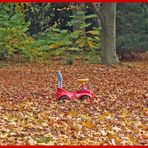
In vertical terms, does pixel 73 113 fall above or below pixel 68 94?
below

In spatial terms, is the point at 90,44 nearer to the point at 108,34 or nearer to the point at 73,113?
the point at 108,34

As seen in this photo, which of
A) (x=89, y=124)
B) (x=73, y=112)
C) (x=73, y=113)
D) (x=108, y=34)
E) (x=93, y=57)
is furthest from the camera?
(x=93, y=57)

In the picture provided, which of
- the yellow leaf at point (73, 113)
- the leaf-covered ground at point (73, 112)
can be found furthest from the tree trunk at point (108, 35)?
the yellow leaf at point (73, 113)

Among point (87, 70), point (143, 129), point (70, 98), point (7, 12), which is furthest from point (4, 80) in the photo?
point (7, 12)

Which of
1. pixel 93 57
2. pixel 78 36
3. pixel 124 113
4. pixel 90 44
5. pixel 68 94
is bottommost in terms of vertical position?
pixel 124 113

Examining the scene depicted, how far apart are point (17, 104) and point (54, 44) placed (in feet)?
45.6

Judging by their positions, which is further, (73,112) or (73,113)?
(73,112)

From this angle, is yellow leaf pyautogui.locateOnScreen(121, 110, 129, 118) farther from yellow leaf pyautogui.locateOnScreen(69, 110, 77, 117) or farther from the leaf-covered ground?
yellow leaf pyautogui.locateOnScreen(69, 110, 77, 117)

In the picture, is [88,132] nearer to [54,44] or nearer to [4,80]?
[4,80]

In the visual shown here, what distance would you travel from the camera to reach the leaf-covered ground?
7344mm

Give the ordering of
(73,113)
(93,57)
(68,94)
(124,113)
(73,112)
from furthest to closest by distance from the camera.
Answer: (93,57) < (68,94) < (124,113) < (73,112) < (73,113)

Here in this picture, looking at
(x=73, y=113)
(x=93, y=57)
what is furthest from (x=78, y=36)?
(x=73, y=113)

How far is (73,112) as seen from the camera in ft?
31.8

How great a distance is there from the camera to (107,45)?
69.1 feet
